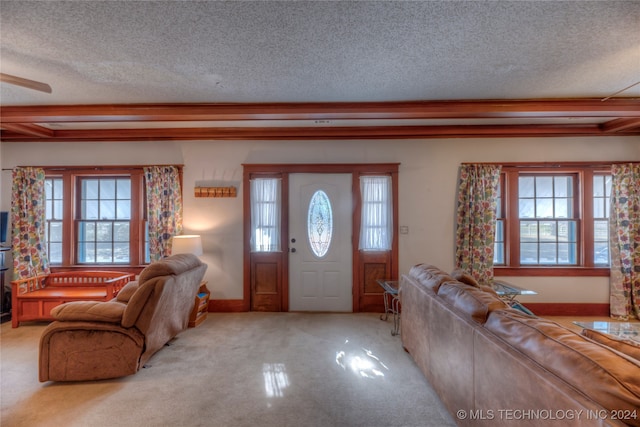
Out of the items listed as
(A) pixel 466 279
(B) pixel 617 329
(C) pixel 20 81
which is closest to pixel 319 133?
(A) pixel 466 279

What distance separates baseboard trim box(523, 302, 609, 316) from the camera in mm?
4234

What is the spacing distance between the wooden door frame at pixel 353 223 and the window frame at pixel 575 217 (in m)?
1.61

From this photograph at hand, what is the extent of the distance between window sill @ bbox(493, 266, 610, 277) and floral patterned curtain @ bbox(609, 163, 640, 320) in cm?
17

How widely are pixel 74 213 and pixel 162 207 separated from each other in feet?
4.74

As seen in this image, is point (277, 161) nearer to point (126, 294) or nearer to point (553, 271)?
point (126, 294)

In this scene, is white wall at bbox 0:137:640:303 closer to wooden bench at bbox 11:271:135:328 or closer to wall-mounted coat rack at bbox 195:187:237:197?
wall-mounted coat rack at bbox 195:187:237:197

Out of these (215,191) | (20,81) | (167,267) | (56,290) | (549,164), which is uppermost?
(20,81)

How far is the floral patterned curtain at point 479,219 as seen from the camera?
4.25 meters

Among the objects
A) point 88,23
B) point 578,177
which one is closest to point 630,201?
point 578,177

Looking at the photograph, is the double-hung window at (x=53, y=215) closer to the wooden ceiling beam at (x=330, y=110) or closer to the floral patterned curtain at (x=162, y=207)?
the wooden ceiling beam at (x=330, y=110)

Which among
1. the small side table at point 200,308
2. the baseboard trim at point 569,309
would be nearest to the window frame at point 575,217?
the baseboard trim at point 569,309

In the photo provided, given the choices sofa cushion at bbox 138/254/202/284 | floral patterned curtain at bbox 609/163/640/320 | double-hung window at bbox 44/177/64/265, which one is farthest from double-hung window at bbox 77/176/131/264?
floral patterned curtain at bbox 609/163/640/320

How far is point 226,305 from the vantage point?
14.6ft

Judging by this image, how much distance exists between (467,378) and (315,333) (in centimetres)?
213
